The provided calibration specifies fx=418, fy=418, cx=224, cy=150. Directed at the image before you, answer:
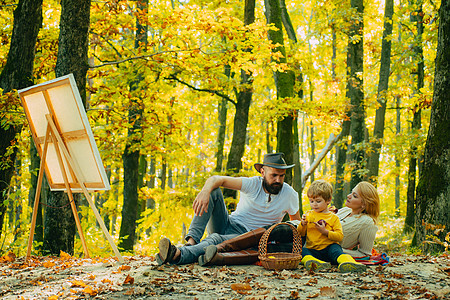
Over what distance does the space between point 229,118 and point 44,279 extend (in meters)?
23.6

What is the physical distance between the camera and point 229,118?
1084 inches

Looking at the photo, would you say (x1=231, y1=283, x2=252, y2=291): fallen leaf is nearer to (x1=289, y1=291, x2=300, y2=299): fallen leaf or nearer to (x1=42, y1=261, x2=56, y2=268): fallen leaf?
(x1=289, y1=291, x2=300, y2=299): fallen leaf

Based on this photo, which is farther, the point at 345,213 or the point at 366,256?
the point at 345,213

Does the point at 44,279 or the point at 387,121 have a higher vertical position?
the point at 387,121

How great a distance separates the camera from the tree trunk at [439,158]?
6.40m

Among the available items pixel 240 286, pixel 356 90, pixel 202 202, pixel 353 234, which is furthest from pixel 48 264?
pixel 356 90

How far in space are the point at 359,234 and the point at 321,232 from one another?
65 cm

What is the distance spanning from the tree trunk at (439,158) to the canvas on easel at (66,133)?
4.75m

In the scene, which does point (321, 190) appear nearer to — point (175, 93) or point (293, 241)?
point (293, 241)

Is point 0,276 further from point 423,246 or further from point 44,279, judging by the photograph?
point 423,246

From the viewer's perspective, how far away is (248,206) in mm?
5617

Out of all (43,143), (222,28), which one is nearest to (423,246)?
(222,28)

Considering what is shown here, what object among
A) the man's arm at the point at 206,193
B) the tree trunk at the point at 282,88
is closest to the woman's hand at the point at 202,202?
the man's arm at the point at 206,193

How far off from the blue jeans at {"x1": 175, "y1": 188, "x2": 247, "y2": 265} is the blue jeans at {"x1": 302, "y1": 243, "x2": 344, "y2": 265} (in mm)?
880
